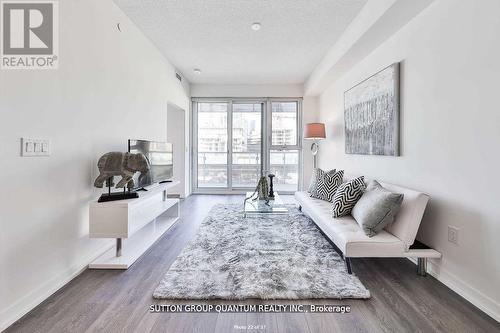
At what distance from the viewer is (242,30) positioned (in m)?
3.16

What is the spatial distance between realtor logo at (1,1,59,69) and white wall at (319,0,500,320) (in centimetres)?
308

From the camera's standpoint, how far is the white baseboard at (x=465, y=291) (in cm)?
156

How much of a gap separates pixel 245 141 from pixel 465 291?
4.77 m

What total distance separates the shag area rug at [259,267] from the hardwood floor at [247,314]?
101 millimetres

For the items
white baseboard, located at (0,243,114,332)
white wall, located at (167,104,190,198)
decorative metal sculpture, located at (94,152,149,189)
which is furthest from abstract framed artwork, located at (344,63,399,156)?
white wall, located at (167,104,190,198)

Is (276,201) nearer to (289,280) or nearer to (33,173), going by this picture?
(289,280)

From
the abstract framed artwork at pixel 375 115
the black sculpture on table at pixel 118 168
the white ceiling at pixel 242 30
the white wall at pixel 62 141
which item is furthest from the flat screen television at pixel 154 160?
the abstract framed artwork at pixel 375 115

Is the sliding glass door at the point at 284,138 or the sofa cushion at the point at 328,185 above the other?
the sliding glass door at the point at 284,138

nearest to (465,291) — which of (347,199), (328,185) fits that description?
(347,199)

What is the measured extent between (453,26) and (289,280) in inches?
92.2

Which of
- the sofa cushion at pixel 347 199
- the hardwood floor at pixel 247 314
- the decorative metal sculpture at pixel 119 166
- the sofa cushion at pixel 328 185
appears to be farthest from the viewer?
the sofa cushion at pixel 328 185

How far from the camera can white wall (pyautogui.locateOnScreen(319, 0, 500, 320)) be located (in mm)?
1593

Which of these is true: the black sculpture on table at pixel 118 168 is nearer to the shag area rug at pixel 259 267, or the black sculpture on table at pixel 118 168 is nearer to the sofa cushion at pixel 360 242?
the shag area rug at pixel 259 267

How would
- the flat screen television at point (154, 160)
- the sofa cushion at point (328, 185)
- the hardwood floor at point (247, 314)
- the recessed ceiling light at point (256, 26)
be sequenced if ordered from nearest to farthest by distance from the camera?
1. the hardwood floor at point (247, 314)
2. the flat screen television at point (154, 160)
3. the recessed ceiling light at point (256, 26)
4. the sofa cushion at point (328, 185)
